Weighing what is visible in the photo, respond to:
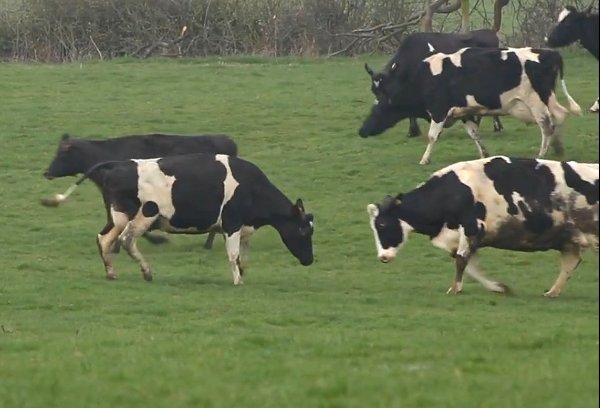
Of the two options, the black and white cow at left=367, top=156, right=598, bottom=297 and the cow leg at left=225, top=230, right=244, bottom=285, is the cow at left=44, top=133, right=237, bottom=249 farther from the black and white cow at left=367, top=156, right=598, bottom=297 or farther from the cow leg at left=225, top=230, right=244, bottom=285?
the black and white cow at left=367, top=156, right=598, bottom=297

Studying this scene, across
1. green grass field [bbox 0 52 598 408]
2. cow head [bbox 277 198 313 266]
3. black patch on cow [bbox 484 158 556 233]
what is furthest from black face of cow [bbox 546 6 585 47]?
black patch on cow [bbox 484 158 556 233]

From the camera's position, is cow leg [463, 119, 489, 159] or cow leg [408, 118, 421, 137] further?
cow leg [408, 118, 421, 137]

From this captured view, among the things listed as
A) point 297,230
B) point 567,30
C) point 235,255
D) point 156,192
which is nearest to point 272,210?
point 297,230

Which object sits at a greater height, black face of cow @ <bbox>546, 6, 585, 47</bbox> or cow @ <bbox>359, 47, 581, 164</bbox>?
black face of cow @ <bbox>546, 6, 585, 47</bbox>

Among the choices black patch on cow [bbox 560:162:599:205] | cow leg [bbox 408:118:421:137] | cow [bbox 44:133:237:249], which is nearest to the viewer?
black patch on cow [bbox 560:162:599:205]

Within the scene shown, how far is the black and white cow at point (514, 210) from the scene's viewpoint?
50.1 feet

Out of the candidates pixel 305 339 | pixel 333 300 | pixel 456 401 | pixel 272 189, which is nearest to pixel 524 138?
pixel 272 189

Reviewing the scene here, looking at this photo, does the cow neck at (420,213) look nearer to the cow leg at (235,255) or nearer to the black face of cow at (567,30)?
the cow leg at (235,255)

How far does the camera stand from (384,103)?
26188 mm

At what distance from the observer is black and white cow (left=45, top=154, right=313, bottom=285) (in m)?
16.9

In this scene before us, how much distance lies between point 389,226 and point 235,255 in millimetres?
1844

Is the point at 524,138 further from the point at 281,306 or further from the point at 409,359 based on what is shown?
the point at 409,359

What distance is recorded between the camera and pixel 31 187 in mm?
24516

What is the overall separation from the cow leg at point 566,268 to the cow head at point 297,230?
360 centimetres
